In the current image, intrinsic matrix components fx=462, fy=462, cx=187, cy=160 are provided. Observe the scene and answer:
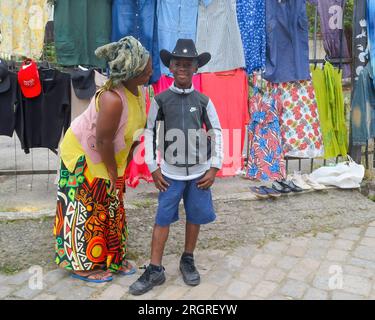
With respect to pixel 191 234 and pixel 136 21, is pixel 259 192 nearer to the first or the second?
pixel 191 234

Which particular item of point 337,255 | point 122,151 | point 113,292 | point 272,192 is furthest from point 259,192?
point 113,292

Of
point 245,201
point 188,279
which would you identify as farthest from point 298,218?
point 188,279

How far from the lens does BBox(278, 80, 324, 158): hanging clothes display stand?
5258 mm

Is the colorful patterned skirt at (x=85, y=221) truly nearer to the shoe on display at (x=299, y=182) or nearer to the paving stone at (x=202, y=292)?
the paving stone at (x=202, y=292)

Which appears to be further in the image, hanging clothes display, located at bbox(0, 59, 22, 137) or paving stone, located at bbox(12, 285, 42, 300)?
hanging clothes display, located at bbox(0, 59, 22, 137)

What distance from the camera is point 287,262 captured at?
12.2ft

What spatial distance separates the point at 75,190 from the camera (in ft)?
10.7

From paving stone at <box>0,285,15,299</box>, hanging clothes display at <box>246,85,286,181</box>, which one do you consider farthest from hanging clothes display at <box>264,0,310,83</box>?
paving stone at <box>0,285,15,299</box>

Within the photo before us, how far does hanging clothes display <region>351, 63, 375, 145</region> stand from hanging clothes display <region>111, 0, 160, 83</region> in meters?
2.38

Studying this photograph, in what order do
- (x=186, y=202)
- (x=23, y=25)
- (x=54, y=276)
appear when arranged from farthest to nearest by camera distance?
(x=23, y=25), (x=54, y=276), (x=186, y=202)

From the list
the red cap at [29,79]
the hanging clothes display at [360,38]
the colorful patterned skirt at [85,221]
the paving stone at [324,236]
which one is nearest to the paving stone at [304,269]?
the paving stone at [324,236]

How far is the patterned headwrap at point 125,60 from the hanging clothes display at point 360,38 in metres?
3.29

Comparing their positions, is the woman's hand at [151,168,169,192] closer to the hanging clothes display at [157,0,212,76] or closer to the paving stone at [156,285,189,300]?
the paving stone at [156,285,189,300]

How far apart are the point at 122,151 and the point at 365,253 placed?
87.1 inches
